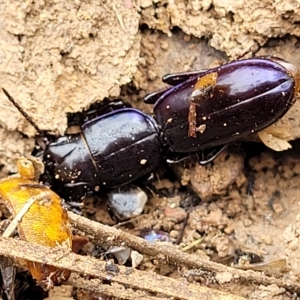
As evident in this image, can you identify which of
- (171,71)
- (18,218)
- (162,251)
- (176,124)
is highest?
(171,71)

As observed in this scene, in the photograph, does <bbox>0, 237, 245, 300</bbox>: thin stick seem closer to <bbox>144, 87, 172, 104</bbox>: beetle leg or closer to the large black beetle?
the large black beetle

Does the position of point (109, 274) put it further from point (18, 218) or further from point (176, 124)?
point (176, 124)

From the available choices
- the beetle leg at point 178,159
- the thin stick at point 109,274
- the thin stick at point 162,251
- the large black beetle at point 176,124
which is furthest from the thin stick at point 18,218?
the beetle leg at point 178,159

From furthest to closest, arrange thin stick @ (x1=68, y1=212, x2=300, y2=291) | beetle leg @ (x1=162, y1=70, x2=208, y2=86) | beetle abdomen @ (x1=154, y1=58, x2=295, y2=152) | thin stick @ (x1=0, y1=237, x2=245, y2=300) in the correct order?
beetle leg @ (x1=162, y1=70, x2=208, y2=86), beetle abdomen @ (x1=154, y1=58, x2=295, y2=152), thin stick @ (x1=68, y1=212, x2=300, y2=291), thin stick @ (x1=0, y1=237, x2=245, y2=300)

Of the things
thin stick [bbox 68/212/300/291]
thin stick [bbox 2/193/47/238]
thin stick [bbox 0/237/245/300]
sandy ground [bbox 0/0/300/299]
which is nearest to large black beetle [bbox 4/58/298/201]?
sandy ground [bbox 0/0/300/299]

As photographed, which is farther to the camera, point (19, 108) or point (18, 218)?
point (19, 108)

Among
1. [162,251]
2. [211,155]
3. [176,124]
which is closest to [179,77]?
[176,124]

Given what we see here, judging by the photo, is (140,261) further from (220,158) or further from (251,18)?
(251,18)

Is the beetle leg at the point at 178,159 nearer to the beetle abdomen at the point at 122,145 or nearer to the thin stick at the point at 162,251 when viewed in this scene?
the beetle abdomen at the point at 122,145
